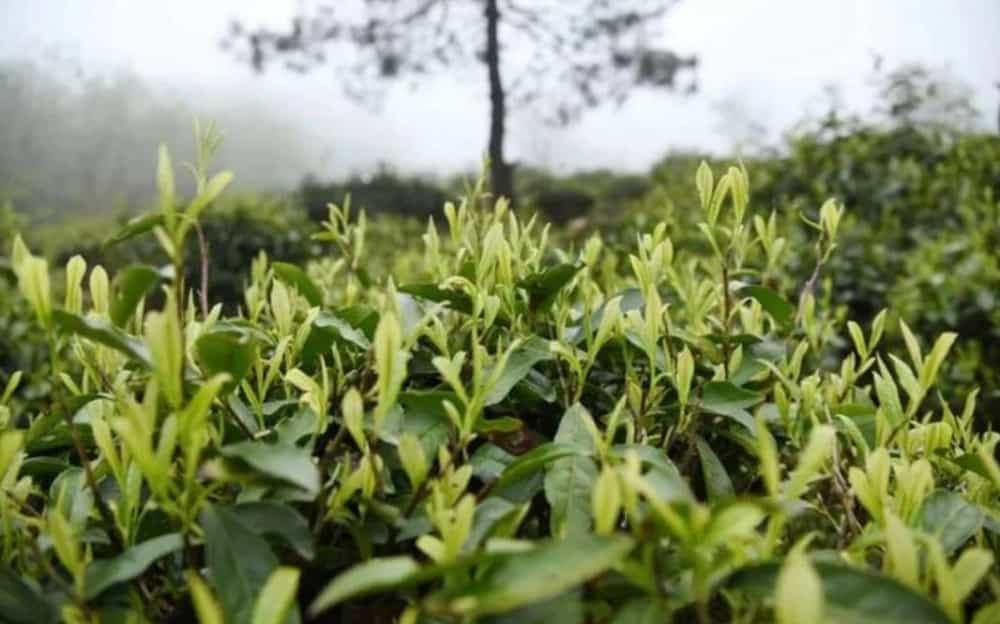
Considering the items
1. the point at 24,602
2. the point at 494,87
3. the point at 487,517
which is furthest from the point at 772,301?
the point at 494,87

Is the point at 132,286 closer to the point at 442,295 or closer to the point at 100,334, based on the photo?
the point at 100,334

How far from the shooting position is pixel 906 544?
43 centimetres

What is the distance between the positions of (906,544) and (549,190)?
31.6ft

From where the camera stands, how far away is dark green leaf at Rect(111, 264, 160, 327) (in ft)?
1.66

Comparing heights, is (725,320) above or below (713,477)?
above

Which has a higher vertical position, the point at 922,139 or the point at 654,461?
the point at 922,139

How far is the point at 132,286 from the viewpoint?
519mm

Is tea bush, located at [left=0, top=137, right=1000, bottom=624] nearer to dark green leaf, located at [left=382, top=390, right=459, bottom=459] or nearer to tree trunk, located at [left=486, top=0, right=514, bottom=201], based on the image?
dark green leaf, located at [left=382, top=390, right=459, bottom=459]

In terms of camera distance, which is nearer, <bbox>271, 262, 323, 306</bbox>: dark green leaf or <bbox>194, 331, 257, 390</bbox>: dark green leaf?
<bbox>194, 331, 257, 390</bbox>: dark green leaf

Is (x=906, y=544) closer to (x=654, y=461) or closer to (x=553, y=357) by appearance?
(x=654, y=461)

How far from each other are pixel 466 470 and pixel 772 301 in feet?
1.40

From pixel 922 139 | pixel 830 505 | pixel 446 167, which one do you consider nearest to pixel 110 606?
pixel 830 505

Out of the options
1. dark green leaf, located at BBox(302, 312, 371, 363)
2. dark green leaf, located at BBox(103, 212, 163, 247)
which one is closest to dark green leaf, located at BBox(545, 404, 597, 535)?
dark green leaf, located at BBox(302, 312, 371, 363)

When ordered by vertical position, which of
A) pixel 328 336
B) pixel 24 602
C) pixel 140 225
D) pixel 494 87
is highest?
pixel 494 87
